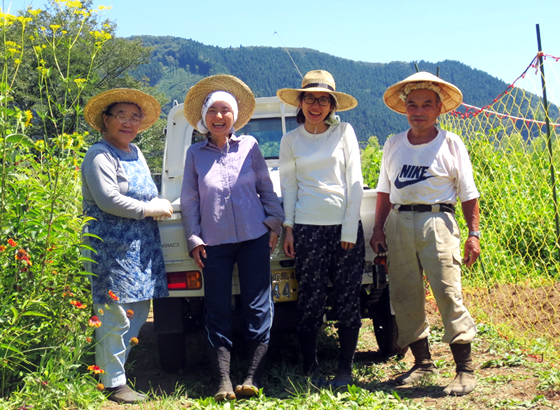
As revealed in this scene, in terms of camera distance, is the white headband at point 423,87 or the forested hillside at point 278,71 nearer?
the white headband at point 423,87

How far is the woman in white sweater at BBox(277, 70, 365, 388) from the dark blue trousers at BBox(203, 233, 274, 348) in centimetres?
25

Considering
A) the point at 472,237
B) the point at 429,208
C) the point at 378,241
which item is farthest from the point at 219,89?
the point at 472,237

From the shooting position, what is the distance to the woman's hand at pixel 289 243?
3.86 meters

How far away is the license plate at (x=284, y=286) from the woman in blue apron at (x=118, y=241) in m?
0.78

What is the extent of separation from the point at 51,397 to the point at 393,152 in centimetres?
266

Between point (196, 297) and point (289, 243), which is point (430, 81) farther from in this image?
point (196, 297)

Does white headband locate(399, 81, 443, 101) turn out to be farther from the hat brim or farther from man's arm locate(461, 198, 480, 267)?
man's arm locate(461, 198, 480, 267)

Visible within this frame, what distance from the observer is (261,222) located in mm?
3797

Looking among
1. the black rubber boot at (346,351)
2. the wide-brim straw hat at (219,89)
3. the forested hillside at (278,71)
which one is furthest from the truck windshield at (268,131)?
the forested hillside at (278,71)

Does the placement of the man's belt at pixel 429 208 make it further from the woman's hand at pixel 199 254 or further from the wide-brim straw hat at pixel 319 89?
the woman's hand at pixel 199 254

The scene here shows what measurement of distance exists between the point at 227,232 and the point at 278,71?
14724cm

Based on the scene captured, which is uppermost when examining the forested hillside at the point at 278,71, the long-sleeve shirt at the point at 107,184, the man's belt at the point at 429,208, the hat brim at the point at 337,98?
the forested hillside at the point at 278,71

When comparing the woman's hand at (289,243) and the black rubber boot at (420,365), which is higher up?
the woman's hand at (289,243)

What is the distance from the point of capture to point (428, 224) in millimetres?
3719
